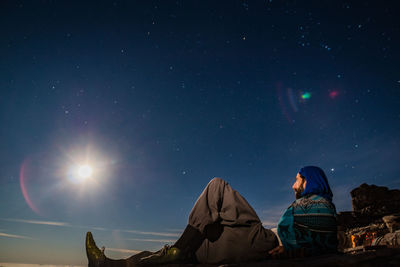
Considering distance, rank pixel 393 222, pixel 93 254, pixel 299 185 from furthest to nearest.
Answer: pixel 393 222 → pixel 299 185 → pixel 93 254

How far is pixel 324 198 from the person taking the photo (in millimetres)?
3473

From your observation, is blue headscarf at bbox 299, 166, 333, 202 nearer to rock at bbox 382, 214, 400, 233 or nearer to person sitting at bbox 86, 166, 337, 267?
person sitting at bbox 86, 166, 337, 267

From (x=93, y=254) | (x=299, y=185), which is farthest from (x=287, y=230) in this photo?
(x=93, y=254)

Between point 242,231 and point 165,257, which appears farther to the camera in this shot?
point 242,231

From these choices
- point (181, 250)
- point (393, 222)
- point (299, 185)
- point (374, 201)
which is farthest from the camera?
point (374, 201)

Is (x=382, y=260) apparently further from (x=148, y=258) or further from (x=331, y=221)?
(x=148, y=258)

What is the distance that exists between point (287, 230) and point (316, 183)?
91 centimetres

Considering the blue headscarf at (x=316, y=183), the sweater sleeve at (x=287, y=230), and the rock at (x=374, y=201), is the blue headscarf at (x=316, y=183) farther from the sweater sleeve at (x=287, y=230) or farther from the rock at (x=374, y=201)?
the rock at (x=374, y=201)

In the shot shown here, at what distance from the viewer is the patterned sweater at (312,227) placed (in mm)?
3215

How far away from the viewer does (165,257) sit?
3.32 m

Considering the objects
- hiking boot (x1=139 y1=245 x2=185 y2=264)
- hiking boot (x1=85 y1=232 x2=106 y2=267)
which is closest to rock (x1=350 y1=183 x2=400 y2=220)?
hiking boot (x1=139 y1=245 x2=185 y2=264)

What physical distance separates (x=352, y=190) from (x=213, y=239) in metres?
34.5

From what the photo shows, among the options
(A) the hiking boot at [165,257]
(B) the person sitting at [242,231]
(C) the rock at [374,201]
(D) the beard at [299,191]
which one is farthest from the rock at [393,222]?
(A) the hiking boot at [165,257]

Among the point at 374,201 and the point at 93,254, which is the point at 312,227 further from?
the point at 374,201
